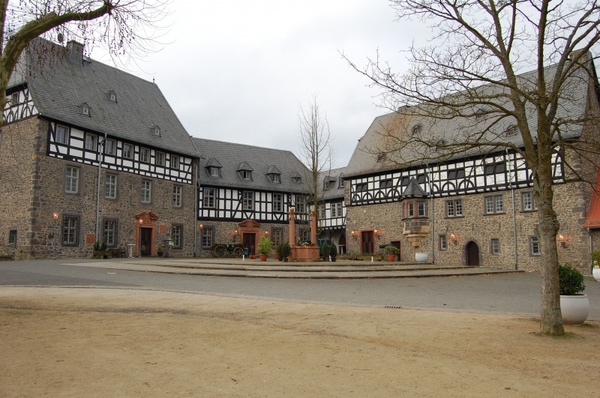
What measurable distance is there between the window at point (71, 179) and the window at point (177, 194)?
8195mm

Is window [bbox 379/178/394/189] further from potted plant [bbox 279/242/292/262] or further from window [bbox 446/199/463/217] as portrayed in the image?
potted plant [bbox 279/242/292/262]

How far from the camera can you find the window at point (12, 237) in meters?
24.6

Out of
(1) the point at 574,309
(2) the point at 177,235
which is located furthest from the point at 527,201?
(2) the point at 177,235

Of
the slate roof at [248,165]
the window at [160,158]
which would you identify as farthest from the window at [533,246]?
the window at [160,158]

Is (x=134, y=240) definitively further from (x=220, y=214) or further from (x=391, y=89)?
(x=391, y=89)

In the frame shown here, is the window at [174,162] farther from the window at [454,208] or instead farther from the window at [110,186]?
the window at [454,208]

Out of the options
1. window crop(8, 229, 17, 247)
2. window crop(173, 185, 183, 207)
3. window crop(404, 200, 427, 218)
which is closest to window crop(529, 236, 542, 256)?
window crop(404, 200, 427, 218)

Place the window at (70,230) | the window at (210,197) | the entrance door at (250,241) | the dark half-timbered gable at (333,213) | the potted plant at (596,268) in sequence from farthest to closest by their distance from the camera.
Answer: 1. the dark half-timbered gable at (333,213)
2. the entrance door at (250,241)
3. the window at (210,197)
4. the window at (70,230)
5. the potted plant at (596,268)

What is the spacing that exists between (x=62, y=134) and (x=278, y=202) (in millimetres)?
19072

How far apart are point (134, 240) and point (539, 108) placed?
86.4ft

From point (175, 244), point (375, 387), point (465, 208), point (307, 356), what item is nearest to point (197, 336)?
A: point (307, 356)

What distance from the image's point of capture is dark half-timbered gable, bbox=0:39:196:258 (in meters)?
24.6

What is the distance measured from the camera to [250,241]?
38500mm

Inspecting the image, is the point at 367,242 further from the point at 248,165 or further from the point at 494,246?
the point at 248,165
